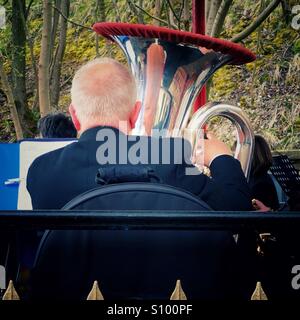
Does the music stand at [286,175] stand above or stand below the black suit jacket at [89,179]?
below

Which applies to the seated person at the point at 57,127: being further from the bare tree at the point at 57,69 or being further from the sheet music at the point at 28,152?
the bare tree at the point at 57,69

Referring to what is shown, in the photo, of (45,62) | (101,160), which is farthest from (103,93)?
(45,62)

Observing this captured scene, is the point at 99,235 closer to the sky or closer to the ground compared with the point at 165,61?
closer to the ground

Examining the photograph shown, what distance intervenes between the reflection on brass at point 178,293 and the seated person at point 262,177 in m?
2.33

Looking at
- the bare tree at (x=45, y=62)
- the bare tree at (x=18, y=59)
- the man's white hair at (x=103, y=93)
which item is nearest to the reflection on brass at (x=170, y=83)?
the man's white hair at (x=103, y=93)

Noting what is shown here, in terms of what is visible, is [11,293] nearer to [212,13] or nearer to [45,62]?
[212,13]

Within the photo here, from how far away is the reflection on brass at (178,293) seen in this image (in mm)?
1460

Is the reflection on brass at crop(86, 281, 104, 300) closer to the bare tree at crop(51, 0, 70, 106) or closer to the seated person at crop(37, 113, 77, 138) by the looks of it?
the seated person at crop(37, 113, 77, 138)

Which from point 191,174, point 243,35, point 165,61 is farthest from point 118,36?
point 243,35

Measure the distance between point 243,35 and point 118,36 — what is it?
256 centimetres

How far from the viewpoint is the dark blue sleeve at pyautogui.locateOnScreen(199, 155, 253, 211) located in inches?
71.1

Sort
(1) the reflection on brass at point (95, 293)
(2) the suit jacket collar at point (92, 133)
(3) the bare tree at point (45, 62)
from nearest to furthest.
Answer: (1) the reflection on brass at point (95, 293) < (2) the suit jacket collar at point (92, 133) < (3) the bare tree at point (45, 62)

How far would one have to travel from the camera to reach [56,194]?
1.76m
